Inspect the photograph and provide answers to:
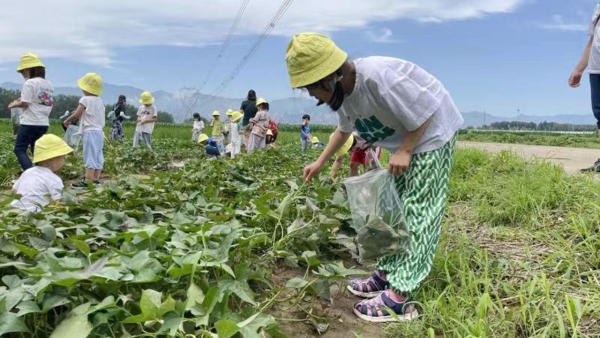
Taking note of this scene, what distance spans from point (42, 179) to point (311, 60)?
2.34m

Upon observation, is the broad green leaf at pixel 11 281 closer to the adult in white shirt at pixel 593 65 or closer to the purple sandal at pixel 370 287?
the purple sandal at pixel 370 287

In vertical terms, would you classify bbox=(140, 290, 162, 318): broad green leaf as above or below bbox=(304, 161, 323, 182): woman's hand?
below

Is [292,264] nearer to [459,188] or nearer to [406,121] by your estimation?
[406,121]

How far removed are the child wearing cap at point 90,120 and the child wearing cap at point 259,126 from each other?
14.3 ft

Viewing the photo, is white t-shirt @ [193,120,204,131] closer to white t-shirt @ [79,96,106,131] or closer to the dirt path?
the dirt path

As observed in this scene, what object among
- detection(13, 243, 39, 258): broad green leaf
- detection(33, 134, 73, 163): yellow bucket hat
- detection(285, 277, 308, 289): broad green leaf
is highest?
detection(33, 134, 73, 163): yellow bucket hat

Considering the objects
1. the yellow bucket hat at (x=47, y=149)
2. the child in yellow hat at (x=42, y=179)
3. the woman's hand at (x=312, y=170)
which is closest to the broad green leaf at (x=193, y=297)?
the woman's hand at (x=312, y=170)

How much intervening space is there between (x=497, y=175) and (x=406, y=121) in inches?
120

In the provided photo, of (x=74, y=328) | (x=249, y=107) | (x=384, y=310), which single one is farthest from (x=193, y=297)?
(x=249, y=107)

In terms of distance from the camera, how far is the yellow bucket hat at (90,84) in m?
5.82

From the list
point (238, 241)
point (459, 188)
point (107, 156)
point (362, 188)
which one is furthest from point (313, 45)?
point (107, 156)

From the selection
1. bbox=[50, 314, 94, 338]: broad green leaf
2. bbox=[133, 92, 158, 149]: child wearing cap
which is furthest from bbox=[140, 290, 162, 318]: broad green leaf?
bbox=[133, 92, 158, 149]: child wearing cap

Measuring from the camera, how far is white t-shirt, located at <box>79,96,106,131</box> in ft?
19.1

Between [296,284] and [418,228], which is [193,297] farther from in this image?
[418,228]
